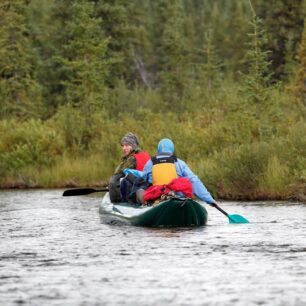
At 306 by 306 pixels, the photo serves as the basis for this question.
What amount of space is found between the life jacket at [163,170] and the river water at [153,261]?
2.99 feet

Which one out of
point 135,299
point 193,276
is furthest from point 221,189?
point 135,299

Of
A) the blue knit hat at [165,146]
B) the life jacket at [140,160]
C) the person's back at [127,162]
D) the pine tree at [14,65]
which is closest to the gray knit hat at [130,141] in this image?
the person's back at [127,162]

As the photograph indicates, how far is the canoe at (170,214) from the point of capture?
17.5m

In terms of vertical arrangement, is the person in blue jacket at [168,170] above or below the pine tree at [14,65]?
below

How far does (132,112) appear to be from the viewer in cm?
4031

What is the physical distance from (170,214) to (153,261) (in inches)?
157

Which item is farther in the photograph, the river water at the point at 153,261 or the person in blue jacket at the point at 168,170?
the person in blue jacket at the point at 168,170

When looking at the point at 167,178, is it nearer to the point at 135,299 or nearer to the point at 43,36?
the point at 135,299

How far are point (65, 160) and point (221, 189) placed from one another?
8121 millimetres

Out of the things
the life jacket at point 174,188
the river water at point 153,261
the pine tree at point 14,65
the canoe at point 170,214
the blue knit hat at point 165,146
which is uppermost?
the pine tree at point 14,65

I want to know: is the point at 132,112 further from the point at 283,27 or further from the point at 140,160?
the point at 140,160

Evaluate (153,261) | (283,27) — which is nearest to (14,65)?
(283,27)

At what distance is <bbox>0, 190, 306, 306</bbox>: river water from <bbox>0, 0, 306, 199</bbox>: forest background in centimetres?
386

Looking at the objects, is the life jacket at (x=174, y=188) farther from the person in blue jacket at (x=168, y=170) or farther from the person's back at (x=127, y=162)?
the person's back at (x=127, y=162)
